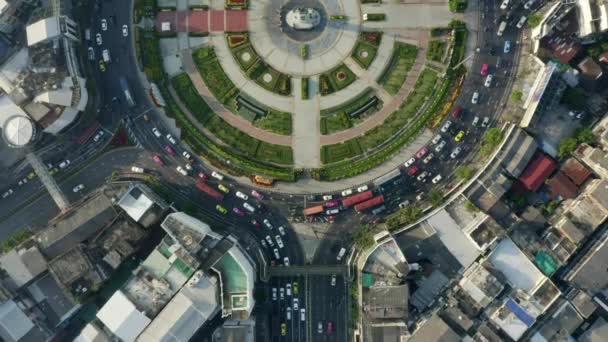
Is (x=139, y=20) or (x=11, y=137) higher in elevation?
(x=139, y=20)

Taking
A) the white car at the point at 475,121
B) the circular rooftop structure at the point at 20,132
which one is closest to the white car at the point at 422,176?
the white car at the point at 475,121

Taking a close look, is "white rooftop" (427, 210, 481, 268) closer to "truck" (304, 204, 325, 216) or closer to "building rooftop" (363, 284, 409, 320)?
"building rooftop" (363, 284, 409, 320)

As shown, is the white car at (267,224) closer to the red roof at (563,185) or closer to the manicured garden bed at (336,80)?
the manicured garden bed at (336,80)

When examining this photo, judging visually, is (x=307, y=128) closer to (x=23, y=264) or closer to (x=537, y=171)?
(x=537, y=171)

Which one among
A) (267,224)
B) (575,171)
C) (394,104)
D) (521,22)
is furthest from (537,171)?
(267,224)

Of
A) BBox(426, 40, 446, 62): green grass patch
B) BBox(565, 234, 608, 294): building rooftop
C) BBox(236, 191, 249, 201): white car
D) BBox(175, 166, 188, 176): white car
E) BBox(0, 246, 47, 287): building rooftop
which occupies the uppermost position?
BBox(426, 40, 446, 62): green grass patch

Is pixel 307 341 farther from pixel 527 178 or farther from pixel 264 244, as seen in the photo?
Result: pixel 527 178

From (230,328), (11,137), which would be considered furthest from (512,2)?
(11,137)

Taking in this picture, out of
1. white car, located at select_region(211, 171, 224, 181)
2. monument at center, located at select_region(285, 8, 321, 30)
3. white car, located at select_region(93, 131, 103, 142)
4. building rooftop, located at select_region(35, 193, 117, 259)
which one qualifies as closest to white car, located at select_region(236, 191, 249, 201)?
white car, located at select_region(211, 171, 224, 181)
